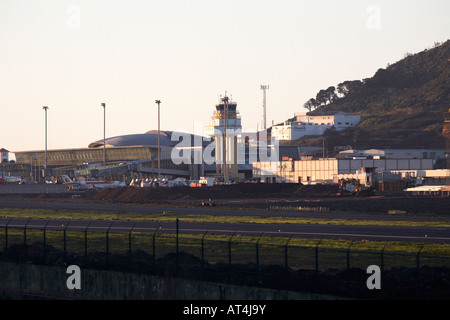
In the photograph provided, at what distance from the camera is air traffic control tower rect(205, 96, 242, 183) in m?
165

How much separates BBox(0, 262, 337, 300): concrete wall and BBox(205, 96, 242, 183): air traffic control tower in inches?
4841

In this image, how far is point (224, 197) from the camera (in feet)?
361

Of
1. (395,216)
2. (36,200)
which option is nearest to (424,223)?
(395,216)

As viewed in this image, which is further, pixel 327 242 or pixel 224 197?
pixel 224 197

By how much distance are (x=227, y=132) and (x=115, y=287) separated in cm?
13172

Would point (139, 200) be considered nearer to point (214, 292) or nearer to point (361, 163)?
point (361, 163)

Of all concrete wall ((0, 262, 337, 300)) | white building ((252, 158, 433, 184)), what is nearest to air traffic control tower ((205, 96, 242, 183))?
white building ((252, 158, 433, 184))

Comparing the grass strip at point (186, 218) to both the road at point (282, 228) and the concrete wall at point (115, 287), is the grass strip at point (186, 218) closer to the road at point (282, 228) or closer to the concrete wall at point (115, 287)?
the road at point (282, 228)

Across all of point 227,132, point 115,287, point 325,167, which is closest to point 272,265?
point 115,287

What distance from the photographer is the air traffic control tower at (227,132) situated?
6496 inches

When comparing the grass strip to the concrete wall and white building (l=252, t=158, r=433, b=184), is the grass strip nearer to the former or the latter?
the concrete wall

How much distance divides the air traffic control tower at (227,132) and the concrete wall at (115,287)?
403 feet

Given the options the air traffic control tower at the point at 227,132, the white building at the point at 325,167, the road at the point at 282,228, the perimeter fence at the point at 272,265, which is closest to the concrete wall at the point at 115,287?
the perimeter fence at the point at 272,265

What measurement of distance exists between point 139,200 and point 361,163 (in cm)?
5646
